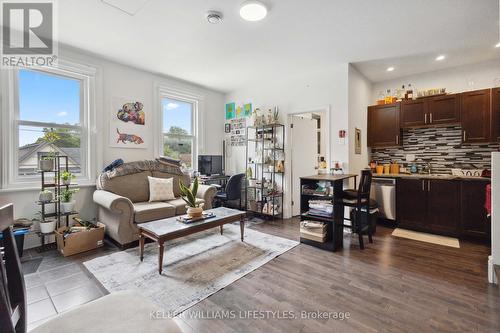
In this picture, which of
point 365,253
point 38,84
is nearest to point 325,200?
point 365,253

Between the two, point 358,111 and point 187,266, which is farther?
point 358,111

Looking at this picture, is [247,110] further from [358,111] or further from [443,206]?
[443,206]

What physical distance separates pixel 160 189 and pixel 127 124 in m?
1.27

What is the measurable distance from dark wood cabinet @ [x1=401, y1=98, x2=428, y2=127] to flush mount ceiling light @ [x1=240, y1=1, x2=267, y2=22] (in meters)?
3.07

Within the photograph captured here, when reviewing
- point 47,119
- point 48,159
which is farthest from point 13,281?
point 47,119

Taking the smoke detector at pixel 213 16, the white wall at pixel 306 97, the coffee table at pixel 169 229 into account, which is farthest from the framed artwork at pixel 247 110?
the coffee table at pixel 169 229

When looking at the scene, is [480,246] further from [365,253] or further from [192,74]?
[192,74]

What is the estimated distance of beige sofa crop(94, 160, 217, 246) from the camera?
9.55ft

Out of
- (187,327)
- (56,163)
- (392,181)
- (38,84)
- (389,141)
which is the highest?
(38,84)

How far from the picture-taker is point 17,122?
2.99 m

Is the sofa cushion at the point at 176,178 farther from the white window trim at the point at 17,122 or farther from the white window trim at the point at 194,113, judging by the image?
the white window trim at the point at 17,122

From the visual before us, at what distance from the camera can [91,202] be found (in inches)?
139

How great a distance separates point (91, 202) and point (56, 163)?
Result: 0.73 meters

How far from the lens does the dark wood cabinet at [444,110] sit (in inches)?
143
